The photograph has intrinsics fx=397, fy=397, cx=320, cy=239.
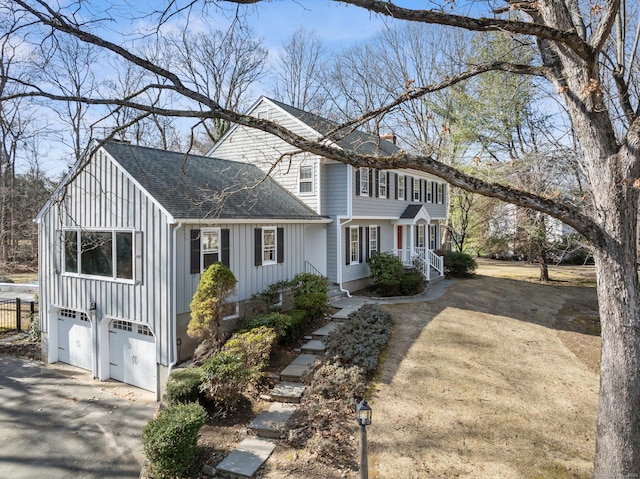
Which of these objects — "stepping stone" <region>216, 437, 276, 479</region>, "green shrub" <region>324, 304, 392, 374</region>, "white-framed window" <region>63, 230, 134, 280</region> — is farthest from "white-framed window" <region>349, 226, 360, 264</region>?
"stepping stone" <region>216, 437, 276, 479</region>

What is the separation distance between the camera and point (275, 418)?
7.59m

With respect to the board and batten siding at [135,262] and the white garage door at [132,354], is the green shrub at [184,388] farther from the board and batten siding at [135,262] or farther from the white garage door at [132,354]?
the white garage door at [132,354]

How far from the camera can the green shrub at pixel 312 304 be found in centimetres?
1222

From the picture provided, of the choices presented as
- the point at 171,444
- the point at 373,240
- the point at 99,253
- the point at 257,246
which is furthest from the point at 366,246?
the point at 171,444

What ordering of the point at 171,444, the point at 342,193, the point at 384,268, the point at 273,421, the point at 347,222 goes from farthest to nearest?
the point at 384,268
the point at 347,222
the point at 342,193
the point at 273,421
the point at 171,444

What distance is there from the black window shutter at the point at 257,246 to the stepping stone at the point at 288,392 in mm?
4733

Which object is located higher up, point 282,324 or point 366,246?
point 366,246

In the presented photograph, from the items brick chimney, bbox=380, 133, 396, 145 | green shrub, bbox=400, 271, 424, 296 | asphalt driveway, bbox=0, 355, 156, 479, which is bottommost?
asphalt driveway, bbox=0, 355, 156, 479

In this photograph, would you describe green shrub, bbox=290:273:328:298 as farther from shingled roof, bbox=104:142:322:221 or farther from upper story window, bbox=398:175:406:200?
upper story window, bbox=398:175:406:200

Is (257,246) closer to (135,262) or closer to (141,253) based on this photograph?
(141,253)

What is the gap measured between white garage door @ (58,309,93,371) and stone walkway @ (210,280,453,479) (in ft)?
23.9

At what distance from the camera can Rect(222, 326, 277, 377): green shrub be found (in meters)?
8.86

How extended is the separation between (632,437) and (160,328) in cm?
970

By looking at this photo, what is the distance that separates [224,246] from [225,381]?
4539 mm
